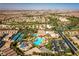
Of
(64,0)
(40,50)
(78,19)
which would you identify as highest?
(64,0)

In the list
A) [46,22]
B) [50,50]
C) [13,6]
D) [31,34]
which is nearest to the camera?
[50,50]

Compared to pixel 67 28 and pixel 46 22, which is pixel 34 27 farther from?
pixel 67 28

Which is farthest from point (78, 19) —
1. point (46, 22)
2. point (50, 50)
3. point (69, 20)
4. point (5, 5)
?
point (5, 5)

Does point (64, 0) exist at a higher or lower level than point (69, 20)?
higher

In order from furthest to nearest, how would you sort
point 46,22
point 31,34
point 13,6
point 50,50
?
point 13,6 < point 46,22 < point 31,34 < point 50,50

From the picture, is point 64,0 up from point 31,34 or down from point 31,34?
up

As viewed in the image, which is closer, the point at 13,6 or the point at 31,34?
the point at 31,34

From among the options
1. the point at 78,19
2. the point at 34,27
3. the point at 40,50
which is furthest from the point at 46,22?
the point at 40,50

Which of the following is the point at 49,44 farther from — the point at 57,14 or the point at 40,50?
the point at 57,14

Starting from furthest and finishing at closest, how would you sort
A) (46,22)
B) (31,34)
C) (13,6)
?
1. (13,6)
2. (46,22)
3. (31,34)
